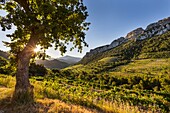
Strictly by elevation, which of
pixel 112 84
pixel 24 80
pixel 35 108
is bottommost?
Answer: pixel 112 84

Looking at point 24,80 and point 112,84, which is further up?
point 24,80

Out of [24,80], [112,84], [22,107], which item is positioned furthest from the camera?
[112,84]

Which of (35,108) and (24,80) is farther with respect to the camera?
(24,80)

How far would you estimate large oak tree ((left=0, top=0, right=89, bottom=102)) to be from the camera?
28.0 ft

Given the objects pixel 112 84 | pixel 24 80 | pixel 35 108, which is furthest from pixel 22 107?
pixel 112 84

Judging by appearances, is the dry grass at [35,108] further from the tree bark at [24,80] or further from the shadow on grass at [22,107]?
the tree bark at [24,80]

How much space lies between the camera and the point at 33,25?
29.5ft

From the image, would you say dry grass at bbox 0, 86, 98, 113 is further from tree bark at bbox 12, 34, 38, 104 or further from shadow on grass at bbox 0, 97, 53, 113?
tree bark at bbox 12, 34, 38, 104

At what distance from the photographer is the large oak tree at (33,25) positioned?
8529 millimetres

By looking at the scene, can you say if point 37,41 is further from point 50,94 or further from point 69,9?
point 50,94

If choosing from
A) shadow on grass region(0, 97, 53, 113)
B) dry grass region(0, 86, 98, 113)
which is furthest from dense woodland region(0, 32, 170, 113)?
shadow on grass region(0, 97, 53, 113)

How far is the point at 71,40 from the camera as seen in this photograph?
11.0 meters

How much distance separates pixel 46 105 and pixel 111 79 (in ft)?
243

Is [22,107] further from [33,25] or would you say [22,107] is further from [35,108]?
[33,25]
